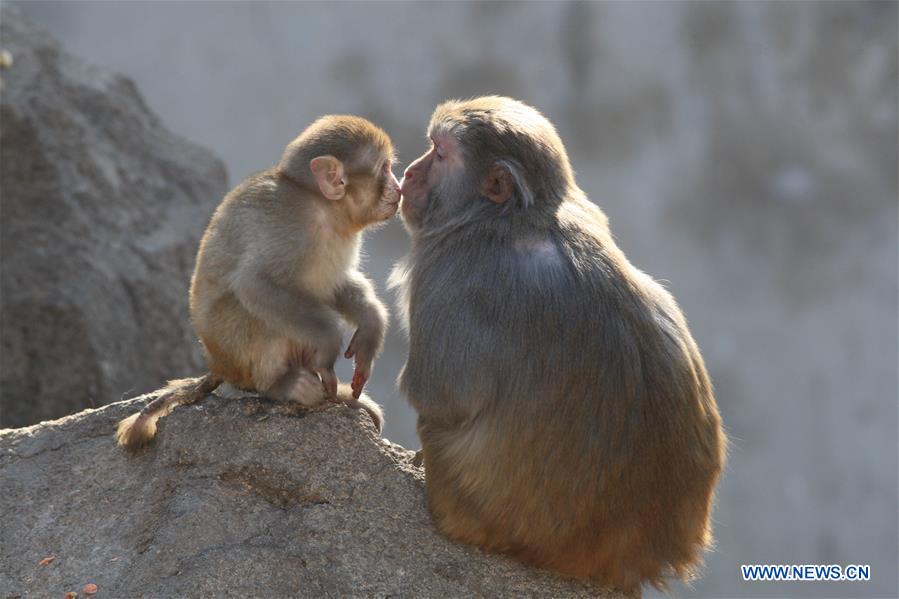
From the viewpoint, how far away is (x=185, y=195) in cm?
576

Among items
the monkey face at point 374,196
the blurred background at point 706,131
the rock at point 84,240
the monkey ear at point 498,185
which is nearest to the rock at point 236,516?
the monkey face at point 374,196

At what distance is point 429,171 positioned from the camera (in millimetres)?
3391

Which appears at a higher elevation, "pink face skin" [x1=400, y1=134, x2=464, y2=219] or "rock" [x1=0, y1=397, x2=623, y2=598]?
"pink face skin" [x1=400, y1=134, x2=464, y2=219]

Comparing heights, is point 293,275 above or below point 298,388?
above

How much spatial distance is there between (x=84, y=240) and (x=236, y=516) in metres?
2.53

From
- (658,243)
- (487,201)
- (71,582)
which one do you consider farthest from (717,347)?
(71,582)

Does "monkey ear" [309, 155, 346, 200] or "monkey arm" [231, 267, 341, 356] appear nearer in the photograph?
"monkey arm" [231, 267, 341, 356]

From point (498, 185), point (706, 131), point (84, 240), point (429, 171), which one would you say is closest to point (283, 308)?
point (429, 171)

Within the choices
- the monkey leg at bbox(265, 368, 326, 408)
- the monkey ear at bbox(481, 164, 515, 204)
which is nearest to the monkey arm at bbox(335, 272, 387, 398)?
the monkey leg at bbox(265, 368, 326, 408)

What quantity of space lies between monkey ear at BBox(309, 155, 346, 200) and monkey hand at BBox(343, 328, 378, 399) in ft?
1.26

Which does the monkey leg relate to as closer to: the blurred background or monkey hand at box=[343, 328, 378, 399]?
monkey hand at box=[343, 328, 378, 399]

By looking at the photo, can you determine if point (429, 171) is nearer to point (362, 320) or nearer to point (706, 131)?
point (362, 320)

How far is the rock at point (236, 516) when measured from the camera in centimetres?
300

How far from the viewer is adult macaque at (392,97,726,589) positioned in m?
3.01
